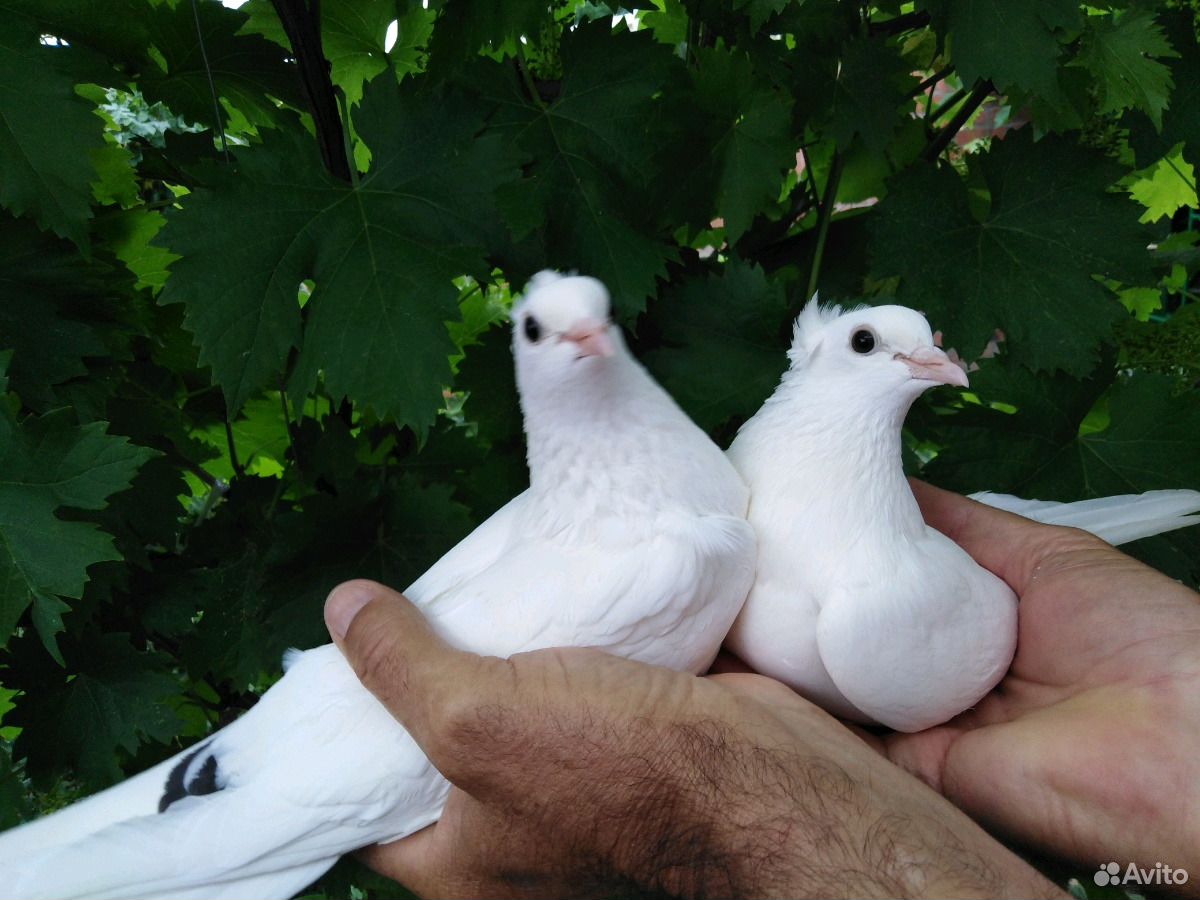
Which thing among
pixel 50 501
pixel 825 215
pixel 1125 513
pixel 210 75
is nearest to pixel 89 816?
pixel 50 501

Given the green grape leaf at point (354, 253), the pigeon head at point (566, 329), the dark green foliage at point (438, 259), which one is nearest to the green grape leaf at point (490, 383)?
the dark green foliage at point (438, 259)

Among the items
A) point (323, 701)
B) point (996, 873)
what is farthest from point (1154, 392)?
point (323, 701)

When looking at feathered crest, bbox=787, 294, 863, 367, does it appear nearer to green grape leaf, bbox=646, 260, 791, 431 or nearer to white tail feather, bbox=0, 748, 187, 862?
green grape leaf, bbox=646, 260, 791, 431

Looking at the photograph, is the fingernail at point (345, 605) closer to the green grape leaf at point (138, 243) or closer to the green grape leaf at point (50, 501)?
the green grape leaf at point (50, 501)

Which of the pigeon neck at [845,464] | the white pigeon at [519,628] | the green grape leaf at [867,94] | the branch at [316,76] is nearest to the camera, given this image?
the white pigeon at [519,628]

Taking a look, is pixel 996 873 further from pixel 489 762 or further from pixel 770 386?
pixel 770 386
